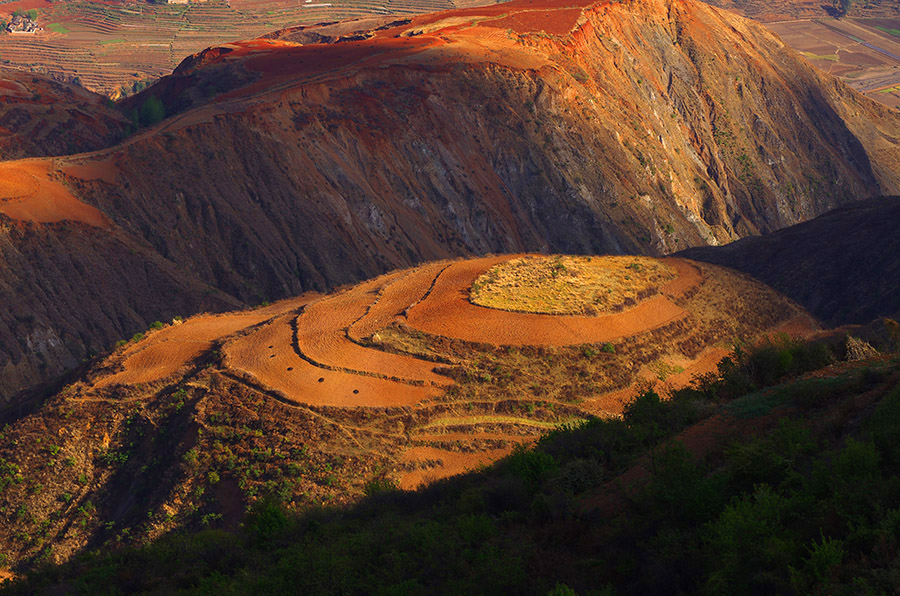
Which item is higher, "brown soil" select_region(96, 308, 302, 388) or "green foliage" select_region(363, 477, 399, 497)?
"brown soil" select_region(96, 308, 302, 388)

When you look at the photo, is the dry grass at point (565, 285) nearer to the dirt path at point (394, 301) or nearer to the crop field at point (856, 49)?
the dirt path at point (394, 301)

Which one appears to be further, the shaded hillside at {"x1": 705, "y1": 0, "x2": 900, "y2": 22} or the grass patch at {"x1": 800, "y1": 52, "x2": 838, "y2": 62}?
the shaded hillside at {"x1": 705, "y1": 0, "x2": 900, "y2": 22}

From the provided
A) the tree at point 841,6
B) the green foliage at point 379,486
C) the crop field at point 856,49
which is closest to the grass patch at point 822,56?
the crop field at point 856,49

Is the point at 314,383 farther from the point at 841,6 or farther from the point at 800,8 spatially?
the point at 841,6

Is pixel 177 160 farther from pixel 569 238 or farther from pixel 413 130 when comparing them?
pixel 569 238

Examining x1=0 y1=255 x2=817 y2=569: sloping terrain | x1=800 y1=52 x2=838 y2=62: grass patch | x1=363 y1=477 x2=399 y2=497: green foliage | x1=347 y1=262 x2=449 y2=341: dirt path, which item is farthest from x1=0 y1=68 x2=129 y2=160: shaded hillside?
x1=800 y1=52 x2=838 y2=62: grass patch

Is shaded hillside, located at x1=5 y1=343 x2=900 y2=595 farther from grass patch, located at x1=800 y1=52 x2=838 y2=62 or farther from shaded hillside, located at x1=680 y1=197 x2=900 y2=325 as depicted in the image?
grass patch, located at x1=800 y1=52 x2=838 y2=62

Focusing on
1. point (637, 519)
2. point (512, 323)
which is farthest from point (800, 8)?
point (637, 519)
